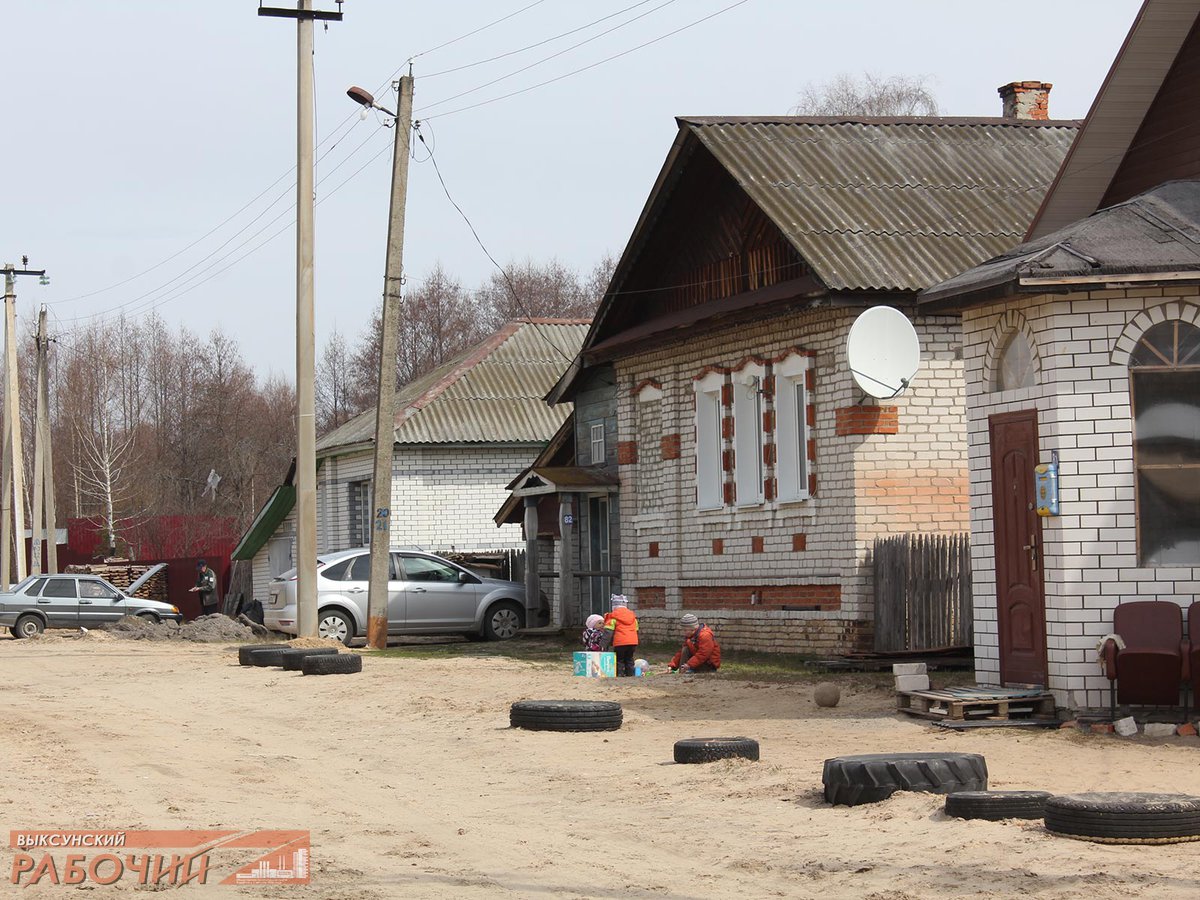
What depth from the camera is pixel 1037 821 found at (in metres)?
8.66

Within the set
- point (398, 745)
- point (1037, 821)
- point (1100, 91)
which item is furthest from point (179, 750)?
point (1100, 91)

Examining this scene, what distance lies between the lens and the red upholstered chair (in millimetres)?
12508

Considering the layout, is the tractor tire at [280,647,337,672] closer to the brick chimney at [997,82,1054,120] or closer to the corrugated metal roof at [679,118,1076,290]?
the corrugated metal roof at [679,118,1076,290]

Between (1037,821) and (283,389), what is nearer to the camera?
(1037,821)

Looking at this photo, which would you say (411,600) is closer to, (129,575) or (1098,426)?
(1098,426)

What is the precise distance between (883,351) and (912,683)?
5690mm

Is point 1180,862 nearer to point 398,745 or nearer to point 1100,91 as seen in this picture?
point 398,745

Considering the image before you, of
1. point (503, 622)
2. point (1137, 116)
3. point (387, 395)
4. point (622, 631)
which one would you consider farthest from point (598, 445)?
point (1137, 116)

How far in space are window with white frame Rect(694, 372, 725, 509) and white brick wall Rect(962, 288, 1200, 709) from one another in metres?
10.3

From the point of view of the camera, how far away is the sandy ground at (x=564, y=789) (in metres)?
7.69

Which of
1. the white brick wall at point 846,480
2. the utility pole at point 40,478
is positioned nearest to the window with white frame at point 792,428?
the white brick wall at point 846,480

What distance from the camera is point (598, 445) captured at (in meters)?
28.6

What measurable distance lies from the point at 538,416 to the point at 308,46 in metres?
13.5

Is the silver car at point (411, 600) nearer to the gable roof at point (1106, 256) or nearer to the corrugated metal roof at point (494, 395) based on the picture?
the corrugated metal roof at point (494, 395)
